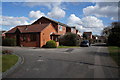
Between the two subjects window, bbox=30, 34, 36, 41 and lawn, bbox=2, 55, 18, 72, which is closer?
lawn, bbox=2, 55, 18, 72

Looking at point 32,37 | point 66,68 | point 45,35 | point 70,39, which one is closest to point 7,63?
point 66,68

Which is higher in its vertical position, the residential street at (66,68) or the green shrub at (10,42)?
the green shrub at (10,42)

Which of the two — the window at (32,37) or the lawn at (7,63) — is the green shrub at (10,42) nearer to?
the window at (32,37)

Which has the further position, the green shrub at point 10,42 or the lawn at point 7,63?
the green shrub at point 10,42

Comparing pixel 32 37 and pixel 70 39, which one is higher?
pixel 32 37

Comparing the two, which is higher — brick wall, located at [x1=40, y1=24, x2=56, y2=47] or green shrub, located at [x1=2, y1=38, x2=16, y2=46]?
brick wall, located at [x1=40, y1=24, x2=56, y2=47]

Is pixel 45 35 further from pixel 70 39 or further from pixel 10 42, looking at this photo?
pixel 10 42

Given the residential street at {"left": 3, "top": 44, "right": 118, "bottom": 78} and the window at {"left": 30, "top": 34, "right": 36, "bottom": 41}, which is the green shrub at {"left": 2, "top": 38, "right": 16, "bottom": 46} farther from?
the residential street at {"left": 3, "top": 44, "right": 118, "bottom": 78}

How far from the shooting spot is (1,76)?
19.9 ft

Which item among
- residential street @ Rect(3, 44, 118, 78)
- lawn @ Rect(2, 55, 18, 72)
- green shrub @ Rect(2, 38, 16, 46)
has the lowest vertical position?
residential street @ Rect(3, 44, 118, 78)

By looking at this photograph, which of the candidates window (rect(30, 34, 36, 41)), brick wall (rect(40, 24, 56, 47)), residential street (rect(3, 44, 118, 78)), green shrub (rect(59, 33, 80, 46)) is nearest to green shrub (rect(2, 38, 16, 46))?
window (rect(30, 34, 36, 41))

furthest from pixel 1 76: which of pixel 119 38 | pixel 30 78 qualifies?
pixel 119 38

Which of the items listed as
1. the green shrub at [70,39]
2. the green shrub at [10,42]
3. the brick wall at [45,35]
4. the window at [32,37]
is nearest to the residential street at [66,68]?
the brick wall at [45,35]

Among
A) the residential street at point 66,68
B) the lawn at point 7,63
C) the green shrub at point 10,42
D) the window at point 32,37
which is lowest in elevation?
the residential street at point 66,68
